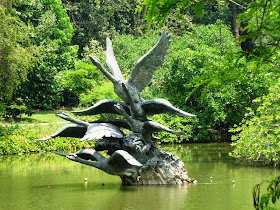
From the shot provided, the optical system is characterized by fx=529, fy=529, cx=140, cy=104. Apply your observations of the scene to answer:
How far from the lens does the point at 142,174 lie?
1135 centimetres

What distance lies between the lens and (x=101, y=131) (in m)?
11.0

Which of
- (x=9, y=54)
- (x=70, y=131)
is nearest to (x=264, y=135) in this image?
(x=70, y=131)

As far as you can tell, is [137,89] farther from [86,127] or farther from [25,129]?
[25,129]

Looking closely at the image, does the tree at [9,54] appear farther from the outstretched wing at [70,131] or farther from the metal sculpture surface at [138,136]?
the metal sculpture surface at [138,136]

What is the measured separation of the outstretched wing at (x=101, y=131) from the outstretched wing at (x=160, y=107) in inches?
31.7

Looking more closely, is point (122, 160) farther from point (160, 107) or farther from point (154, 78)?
point (154, 78)

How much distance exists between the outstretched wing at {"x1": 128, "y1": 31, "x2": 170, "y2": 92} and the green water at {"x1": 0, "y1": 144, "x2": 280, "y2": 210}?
228 cm

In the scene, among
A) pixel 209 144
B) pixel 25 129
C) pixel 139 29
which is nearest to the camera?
pixel 25 129

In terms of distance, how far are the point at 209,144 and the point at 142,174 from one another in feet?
35.6

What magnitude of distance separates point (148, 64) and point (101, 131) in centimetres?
174

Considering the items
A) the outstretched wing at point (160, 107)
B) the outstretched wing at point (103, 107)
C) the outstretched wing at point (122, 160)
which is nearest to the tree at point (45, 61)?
the outstretched wing at point (103, 107)

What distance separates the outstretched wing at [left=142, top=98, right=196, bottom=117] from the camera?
10914mm

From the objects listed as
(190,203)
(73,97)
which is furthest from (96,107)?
(73,97)

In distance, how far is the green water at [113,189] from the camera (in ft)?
31.4
